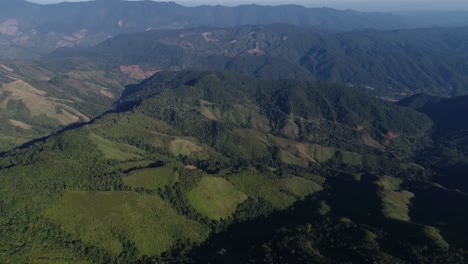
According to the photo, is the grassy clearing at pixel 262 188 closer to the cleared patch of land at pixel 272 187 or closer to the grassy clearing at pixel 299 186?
the cleared patch of land at pixel 272 187

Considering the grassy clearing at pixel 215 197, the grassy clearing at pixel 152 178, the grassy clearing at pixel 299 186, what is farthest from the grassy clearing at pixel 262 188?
the grassy clearing at pixel 152 178

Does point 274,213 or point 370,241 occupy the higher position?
point 370,241

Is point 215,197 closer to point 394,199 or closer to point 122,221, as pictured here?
point 122,221

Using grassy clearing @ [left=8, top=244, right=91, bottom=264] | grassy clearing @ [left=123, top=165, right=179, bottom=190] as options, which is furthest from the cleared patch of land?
grassy clearing @ [left=8, top=244, right=91, bottom=264]

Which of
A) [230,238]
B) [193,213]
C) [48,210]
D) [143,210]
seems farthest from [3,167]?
[230,238]

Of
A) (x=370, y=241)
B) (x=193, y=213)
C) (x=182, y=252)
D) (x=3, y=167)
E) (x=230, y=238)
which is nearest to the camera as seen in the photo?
(x=370, y=241)

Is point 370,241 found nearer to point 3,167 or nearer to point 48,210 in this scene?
point 48,210

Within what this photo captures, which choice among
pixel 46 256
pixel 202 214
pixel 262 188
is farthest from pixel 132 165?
pixel 46 256
